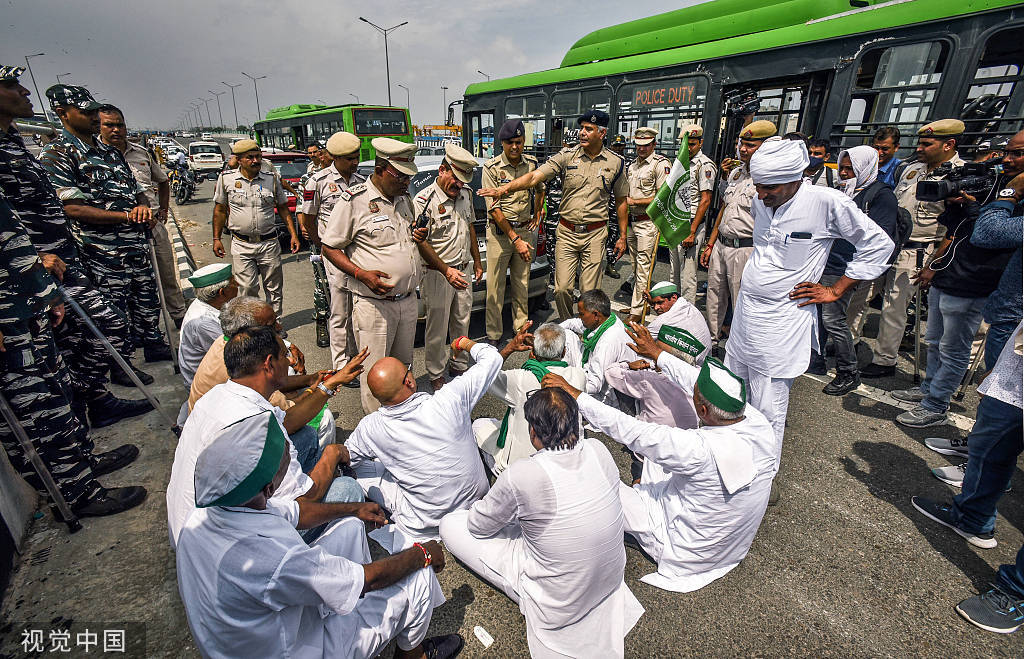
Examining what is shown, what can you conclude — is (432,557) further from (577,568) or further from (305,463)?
(305,463)

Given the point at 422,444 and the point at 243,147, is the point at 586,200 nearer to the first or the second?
the point at 422,444

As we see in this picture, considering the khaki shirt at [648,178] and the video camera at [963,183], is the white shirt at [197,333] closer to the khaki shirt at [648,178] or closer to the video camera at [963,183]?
the khaki shirt at [648,178]

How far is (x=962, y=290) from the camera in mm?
3516

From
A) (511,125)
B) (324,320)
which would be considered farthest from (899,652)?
(324,320)

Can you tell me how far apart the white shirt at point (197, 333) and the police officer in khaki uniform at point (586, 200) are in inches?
125

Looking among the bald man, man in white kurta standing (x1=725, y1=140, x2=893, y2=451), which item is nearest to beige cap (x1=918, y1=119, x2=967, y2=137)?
man in white kurta standing (x1=725, y1=140, x2=893, y2=451)

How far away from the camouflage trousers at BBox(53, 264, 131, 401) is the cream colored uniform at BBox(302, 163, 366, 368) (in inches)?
67.1

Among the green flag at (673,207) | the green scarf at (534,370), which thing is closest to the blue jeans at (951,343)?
the green flag at (673,207)

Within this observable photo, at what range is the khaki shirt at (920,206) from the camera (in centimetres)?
428

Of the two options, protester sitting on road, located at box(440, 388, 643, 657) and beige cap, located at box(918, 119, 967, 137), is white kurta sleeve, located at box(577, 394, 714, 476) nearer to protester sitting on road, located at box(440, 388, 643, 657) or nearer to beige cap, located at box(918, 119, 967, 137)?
protester sitting on road, located at box(440, 388, 643, 657)

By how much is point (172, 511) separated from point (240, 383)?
0.57 m

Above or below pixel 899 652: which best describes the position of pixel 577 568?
above

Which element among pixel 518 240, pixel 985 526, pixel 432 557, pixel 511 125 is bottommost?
pixel 985 526

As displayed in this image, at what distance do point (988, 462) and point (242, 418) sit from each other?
3.62 metres
